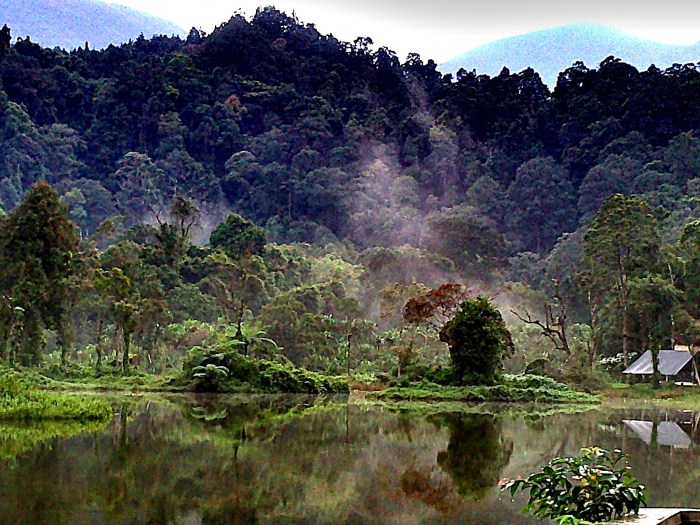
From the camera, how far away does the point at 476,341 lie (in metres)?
28.4

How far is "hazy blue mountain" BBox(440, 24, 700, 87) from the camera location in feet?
476

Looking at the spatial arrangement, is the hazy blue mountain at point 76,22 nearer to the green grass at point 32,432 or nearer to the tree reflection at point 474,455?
the tree reflection at point 474,455

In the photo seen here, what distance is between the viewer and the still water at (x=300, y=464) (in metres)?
9.16

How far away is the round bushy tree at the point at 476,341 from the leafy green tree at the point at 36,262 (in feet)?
40.9

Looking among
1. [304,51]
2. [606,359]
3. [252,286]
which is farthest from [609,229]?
[304,51]

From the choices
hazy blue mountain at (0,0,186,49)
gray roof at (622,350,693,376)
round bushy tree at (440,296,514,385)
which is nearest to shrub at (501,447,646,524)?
round bushy tree at (440,296,514,385)

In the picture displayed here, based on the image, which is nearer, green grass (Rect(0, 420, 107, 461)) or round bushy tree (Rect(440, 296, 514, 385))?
green grass (Rect(0, 420, 107, 461))

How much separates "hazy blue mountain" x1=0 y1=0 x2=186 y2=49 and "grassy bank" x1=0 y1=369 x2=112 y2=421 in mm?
117991

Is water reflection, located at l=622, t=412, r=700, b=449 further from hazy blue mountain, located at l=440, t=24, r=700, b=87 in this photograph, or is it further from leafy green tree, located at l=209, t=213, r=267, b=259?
hazy blue mountain, located at l=440, t=24, r=700, b=87

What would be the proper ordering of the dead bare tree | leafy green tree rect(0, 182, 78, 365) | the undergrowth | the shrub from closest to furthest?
the shrub → the undergrowth → leafy green tree rect(0, 182, 78, 365) → the dead bare tree

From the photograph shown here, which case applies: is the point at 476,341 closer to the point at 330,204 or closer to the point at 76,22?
the point at 330,204

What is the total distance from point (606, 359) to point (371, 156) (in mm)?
40674

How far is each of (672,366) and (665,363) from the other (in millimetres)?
351

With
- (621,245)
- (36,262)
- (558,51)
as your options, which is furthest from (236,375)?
(558,51)
